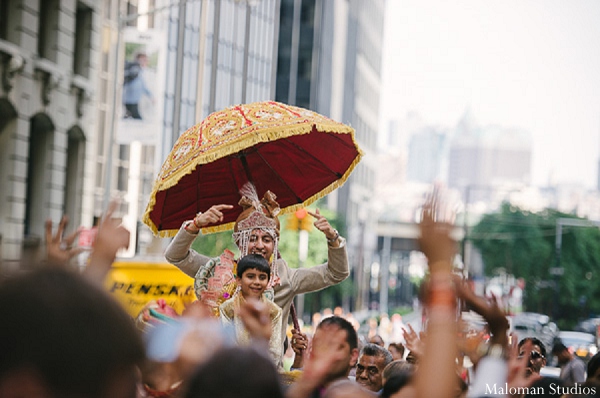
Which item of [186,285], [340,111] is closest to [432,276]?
[186,285]

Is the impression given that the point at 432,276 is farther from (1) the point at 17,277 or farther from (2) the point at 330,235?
(2) the point at 330,235

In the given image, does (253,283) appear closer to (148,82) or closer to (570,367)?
(570,367)

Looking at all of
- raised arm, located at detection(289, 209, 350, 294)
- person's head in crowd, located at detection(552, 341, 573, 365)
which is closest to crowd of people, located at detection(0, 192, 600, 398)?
raised arm, located at detection(289, 209, 350, 294)

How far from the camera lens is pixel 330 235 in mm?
7664

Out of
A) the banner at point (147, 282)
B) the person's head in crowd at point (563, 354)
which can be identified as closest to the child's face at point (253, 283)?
the banner at point (147, 282)

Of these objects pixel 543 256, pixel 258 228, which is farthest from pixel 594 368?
pixel 543 256

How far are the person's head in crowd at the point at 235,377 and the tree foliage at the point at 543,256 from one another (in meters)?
75.4

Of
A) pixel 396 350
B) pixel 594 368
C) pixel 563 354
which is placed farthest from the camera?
pixel 563 354

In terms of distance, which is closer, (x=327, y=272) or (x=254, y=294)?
(x=254, y=294)

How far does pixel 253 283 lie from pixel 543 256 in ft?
248

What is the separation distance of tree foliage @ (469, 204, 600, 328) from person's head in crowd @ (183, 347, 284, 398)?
75.4 meters

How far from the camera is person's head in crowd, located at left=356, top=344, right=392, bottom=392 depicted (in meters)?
7.93

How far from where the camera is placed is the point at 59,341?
1997 millimetres

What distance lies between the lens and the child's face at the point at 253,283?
6.96m
